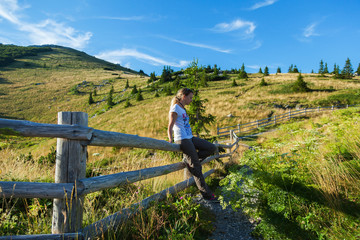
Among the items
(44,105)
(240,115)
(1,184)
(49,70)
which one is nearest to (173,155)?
(1,184)

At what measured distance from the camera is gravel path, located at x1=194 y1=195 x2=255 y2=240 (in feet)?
9.48

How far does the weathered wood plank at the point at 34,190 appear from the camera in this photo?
163cm

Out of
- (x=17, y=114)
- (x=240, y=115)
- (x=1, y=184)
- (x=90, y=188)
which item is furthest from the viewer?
(x=17, y=114)

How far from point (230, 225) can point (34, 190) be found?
2.82 meters

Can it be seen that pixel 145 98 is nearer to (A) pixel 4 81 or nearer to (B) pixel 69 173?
(B) pixel 69 173

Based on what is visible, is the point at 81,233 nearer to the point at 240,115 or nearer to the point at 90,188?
the point at 90,188

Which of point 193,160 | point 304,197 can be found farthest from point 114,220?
point 304,197

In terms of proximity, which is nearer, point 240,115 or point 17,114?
point 240,115

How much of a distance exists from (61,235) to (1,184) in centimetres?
69

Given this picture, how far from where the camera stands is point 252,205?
9.86 ft

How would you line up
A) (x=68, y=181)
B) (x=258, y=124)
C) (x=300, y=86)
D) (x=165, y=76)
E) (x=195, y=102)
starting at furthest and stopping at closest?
(x=165, y=76)
(x=300, y=86)
(x=258, y=124)
(x=195, y=102)
(x=68, y=181)

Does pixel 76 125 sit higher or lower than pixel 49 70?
lower

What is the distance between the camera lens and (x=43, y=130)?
1779 mm

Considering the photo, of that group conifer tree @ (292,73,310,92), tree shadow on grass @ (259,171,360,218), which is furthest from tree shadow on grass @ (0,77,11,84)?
tree shadow on grass @ (259,171,360,218)
